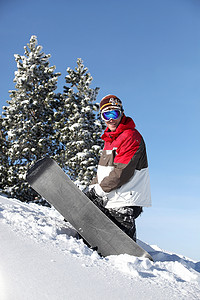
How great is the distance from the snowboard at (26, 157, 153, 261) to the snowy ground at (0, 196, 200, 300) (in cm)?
27

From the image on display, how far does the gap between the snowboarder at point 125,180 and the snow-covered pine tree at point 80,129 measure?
29.9 feet

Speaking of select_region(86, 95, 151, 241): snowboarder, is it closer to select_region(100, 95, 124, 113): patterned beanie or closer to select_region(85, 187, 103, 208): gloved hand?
select_region(85, 187, 103, 208): gloved hand

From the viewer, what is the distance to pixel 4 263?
5.72 ft

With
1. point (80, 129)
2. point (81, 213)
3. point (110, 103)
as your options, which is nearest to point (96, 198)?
point (81, 213)

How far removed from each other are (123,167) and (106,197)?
427 millimetres

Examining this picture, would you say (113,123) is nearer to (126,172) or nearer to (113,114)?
(113,114)

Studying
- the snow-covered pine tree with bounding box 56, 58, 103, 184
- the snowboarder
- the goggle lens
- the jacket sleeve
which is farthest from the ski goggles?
the snow-covered pine tree with bounding box 56, 58, 103, 184

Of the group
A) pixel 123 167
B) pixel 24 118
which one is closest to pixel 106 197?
pixel 123 167

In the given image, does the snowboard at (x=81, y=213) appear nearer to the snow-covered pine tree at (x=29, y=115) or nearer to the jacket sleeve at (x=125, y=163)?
the jacket sleeve at (x=125, y=163)

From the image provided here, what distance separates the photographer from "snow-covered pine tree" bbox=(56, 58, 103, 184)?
1259 centimetres

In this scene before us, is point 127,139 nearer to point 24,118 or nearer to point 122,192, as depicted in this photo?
point 122,192

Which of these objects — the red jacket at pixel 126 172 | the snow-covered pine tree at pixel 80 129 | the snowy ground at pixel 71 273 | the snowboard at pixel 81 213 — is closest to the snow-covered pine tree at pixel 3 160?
the snow-covered pine tree at pixel 80 129

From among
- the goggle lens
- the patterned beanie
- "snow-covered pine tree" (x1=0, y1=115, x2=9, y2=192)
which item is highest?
the patterned beanie

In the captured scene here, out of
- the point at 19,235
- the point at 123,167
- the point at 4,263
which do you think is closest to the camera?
the point at 4,263
